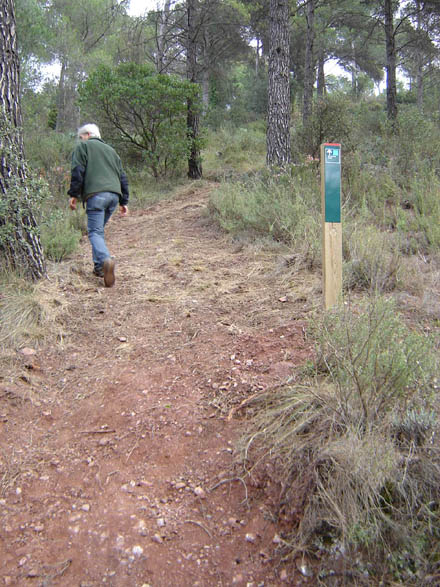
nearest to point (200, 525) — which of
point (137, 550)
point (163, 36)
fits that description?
point (137, 550)

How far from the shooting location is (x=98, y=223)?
515cm

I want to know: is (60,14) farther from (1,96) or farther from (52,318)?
(52,318)

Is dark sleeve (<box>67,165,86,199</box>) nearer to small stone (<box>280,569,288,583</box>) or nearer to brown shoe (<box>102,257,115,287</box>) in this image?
brown shoe (<box>102,257,115,287</box>)

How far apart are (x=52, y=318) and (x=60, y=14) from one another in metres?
22.9

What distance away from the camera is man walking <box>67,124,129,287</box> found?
5.02 m

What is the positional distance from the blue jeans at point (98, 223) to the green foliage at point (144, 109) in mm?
5443

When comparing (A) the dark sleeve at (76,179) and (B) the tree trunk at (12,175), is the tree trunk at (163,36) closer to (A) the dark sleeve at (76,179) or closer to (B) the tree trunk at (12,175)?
(A) the dark sleeve at (76,179)

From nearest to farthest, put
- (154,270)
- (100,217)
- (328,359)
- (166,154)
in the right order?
(328,359)
(100,217)
(154,270)
(166,154)

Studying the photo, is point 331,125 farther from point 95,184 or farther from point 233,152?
point 95,184

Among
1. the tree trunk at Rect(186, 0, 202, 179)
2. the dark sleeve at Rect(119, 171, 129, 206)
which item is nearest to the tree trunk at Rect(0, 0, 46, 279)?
the dark sleeve at Rect(119, 171, 129, 206)

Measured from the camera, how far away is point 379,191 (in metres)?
6.79

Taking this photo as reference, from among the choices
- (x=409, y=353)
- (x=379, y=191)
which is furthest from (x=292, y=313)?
(x=379, y=191)

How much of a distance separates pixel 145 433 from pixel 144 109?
A: 28.9 feet

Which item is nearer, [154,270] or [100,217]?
[100,217]
